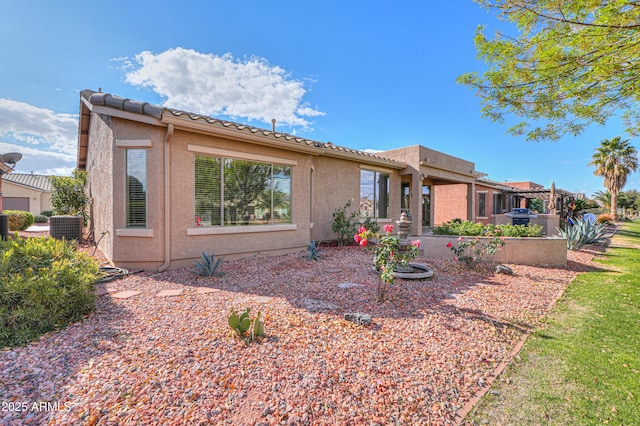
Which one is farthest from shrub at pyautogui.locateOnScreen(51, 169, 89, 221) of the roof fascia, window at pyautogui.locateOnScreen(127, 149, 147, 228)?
the roof fascia

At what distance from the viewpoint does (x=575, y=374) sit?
310cm

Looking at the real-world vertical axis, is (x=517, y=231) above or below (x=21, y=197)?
below

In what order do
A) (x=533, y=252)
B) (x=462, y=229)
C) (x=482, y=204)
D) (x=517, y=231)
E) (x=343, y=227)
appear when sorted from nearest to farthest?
1. (x=533, y=252)
2. (x=517, y=231)
3. (x=462, y=229)
4. (x=343, y=227)
5. (x=482, y=204)

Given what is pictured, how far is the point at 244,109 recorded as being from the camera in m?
17.1

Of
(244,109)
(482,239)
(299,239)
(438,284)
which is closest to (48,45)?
(244,109)

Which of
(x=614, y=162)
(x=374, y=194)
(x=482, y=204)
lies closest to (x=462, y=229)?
(x=374, y=194)

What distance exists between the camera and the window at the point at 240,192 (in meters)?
7.77

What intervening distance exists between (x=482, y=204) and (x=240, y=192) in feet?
70.6

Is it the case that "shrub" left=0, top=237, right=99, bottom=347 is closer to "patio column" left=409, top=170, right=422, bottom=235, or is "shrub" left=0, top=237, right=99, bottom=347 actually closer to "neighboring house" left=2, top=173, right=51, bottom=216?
"patio column" left=409, top=170, right=422, bottom=235

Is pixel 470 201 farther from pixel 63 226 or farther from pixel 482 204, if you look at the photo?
pixel 63 226

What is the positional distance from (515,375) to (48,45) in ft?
47.1

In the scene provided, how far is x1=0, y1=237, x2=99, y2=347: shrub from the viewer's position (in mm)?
3508

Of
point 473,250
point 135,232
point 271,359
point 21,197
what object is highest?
point 21,197

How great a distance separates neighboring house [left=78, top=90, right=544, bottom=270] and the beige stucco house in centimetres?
3
